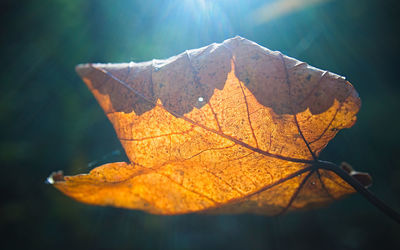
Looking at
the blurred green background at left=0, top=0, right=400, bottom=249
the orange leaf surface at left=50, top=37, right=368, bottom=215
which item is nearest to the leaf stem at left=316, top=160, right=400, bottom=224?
the orange leaf surface at left=50, top=37, right=368, bottom=215

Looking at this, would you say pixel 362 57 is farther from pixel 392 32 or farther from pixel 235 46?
pixel 235 46

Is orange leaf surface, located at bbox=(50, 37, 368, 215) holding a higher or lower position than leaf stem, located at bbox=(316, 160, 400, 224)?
higher

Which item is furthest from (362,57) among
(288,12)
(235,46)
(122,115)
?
(122,115)

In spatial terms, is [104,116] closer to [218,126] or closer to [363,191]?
[218,126]

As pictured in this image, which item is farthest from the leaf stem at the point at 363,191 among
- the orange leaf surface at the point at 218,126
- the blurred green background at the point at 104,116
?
the blurred green background at the point at 104,116

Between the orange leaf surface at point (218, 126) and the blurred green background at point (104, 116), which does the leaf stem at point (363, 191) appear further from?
the blurred green background at point (104, 116)

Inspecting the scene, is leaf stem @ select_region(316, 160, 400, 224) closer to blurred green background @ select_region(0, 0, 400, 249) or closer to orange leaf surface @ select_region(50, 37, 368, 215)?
orange leaf surface @ select_region(50, 37, 368, 215)

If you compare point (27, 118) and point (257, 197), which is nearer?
point (257, 197)
